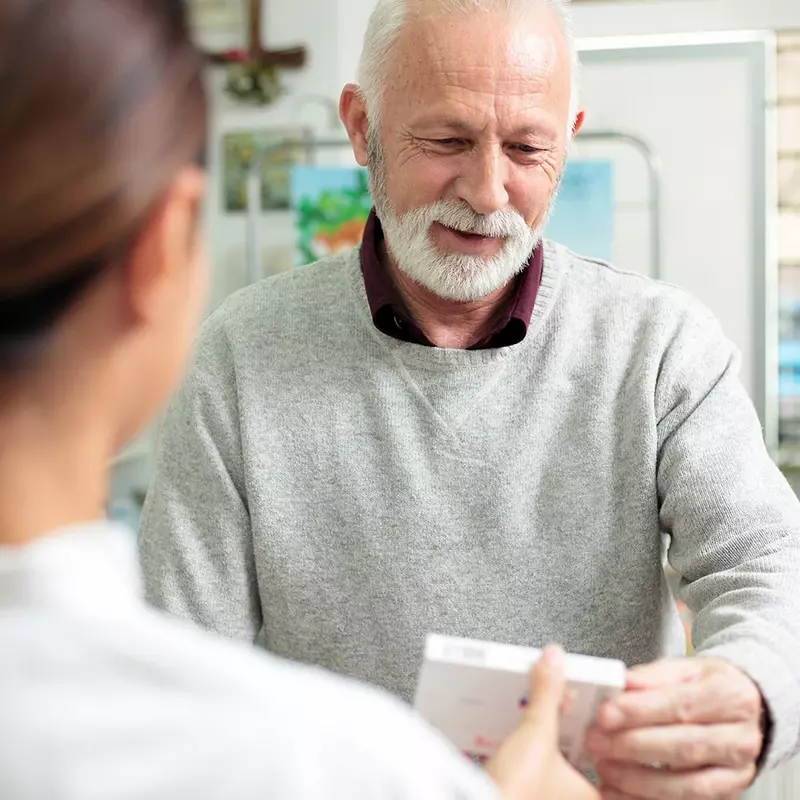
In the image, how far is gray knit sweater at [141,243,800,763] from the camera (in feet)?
4.09

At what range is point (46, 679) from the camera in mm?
473

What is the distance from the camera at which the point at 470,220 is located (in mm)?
1288

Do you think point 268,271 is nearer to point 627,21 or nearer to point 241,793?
point 627,21

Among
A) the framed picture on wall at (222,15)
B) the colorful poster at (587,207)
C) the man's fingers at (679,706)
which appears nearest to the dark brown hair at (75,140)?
the man's fingers at (679,706)

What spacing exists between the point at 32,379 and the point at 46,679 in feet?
0.45

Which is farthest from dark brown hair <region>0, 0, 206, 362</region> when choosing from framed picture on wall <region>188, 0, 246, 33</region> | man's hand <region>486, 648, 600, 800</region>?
framed picture on wall <region>188, 0, 246, 33</region>

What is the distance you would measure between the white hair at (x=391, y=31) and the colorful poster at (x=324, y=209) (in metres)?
1.78

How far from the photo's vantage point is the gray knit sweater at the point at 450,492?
1.25 metres

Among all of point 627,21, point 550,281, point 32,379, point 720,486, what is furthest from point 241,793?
point 627,21

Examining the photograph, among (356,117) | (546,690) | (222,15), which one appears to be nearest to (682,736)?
(546,690)

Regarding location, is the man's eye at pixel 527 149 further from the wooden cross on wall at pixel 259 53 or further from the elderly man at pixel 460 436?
the wooden cross on wall at pixel 259 53

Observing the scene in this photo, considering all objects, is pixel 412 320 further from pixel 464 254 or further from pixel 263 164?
pixel 263 164

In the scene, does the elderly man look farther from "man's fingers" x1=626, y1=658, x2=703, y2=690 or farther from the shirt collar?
the shirt collar

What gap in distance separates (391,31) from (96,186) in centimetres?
89
